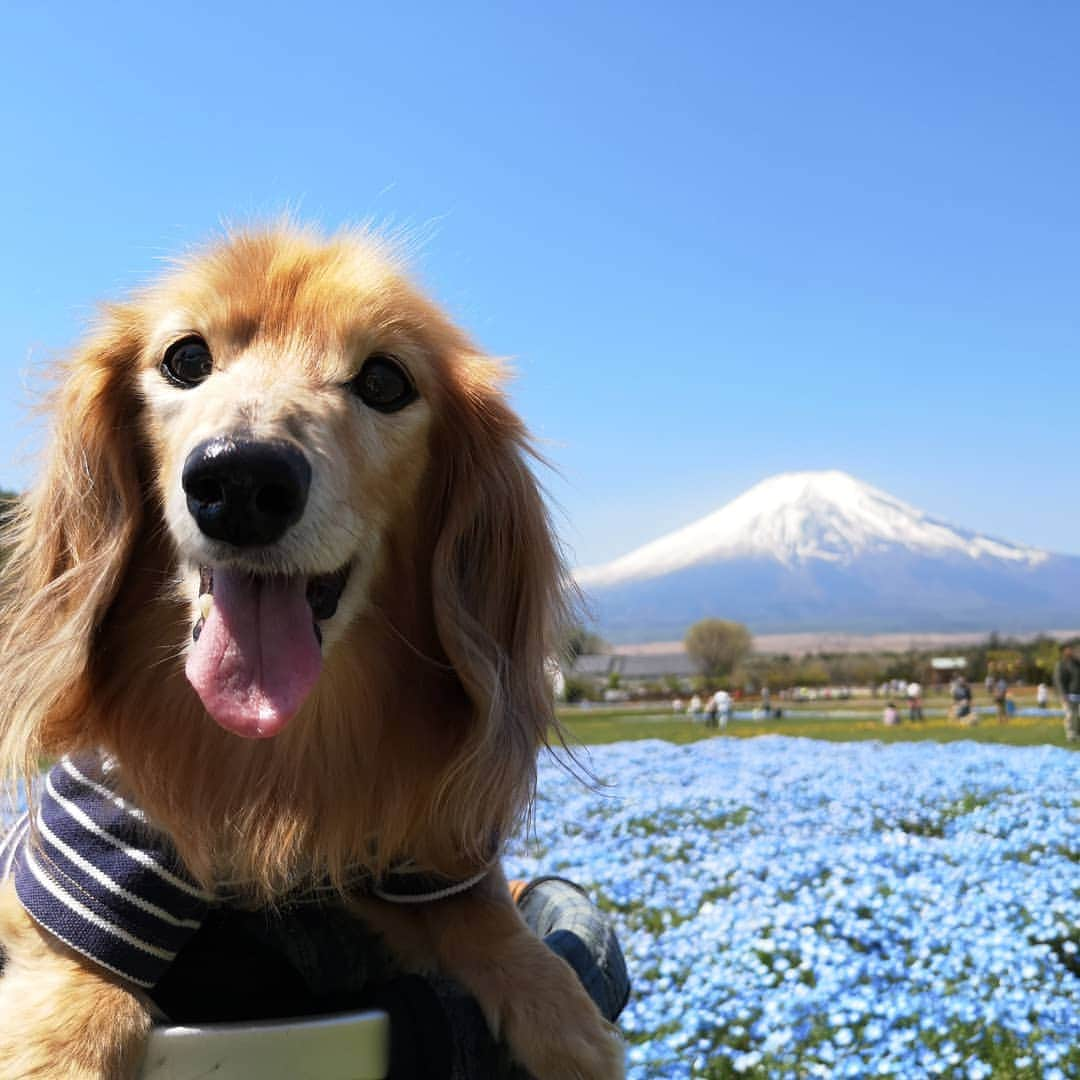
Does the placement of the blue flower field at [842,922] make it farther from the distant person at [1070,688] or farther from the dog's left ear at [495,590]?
the distant person at [1070,688]

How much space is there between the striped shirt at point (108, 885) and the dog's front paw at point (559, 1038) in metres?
0.56

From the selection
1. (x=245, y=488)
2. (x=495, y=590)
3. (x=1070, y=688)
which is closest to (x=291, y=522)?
(x=245, y=488)

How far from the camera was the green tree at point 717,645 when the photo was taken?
8412cm

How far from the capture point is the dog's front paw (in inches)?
68.6

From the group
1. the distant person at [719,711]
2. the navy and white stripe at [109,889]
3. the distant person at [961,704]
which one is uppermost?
the navy and white stripe at [109,889]

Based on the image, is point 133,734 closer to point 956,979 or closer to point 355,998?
point 355,998

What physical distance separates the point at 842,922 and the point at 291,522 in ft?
12.3

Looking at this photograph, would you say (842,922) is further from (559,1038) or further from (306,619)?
(306,619)

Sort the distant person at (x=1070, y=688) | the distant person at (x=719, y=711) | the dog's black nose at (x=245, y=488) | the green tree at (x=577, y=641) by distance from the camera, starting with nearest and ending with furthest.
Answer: the dog's black nose at (x=245, y=488)
the green tree at (x=577, y=641)
the distant person at (x=1070, y=688)
the distant person at (x=719, y=711)

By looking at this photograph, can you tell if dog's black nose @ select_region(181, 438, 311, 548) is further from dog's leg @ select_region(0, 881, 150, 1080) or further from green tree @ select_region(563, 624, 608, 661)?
green tree @ select_region(563, 624, 608, 661)

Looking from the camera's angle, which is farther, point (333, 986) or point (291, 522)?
point (333, 986)

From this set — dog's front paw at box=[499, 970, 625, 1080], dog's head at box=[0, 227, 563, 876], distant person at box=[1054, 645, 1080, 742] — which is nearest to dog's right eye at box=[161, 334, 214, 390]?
dog's head at box=[0, 227, 563, 876]

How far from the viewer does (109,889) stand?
5.34 feet

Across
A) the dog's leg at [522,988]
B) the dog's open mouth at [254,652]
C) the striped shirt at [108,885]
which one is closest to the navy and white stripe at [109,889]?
the striped shirt at [108,885]
